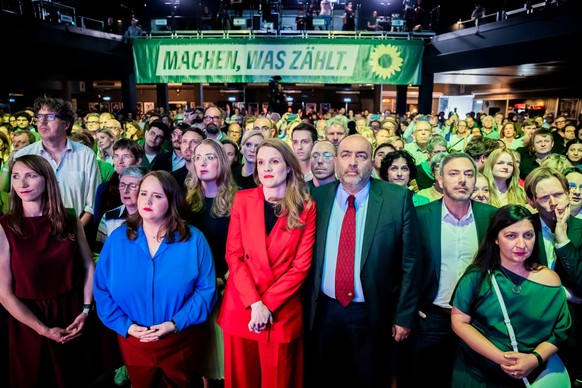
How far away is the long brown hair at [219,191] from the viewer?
265cm

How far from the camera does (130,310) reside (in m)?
2.20

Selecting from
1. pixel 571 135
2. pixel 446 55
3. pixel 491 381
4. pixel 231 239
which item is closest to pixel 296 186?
pixel 231 239

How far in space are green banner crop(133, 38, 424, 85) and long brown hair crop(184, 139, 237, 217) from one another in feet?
29.2

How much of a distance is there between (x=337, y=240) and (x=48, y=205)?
66.5 inches

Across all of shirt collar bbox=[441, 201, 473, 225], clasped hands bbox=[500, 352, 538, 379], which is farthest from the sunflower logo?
clasped hands bbox=[500, 352, 538, 379]

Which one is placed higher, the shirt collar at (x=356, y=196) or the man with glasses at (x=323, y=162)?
the man with glasses at (x=323, y=162)

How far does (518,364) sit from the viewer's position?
75.6 inches

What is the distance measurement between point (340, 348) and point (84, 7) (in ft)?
Result: 67.7

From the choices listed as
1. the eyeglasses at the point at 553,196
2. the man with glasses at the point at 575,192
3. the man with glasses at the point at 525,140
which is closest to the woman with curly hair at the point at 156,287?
the eyeglasses at the point at 553,196

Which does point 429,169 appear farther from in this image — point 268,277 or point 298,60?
point 298,60

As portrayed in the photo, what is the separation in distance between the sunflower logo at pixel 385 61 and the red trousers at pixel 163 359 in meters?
10.4

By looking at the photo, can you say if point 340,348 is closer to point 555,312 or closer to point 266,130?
point 555,312

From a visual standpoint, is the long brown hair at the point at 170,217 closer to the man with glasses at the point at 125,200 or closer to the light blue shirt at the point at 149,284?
the light blue shirt at the point at 149,284

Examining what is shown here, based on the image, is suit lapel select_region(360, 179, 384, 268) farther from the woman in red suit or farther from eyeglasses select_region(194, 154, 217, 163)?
eyeglasses select_region(194, 154, 217, 163)
